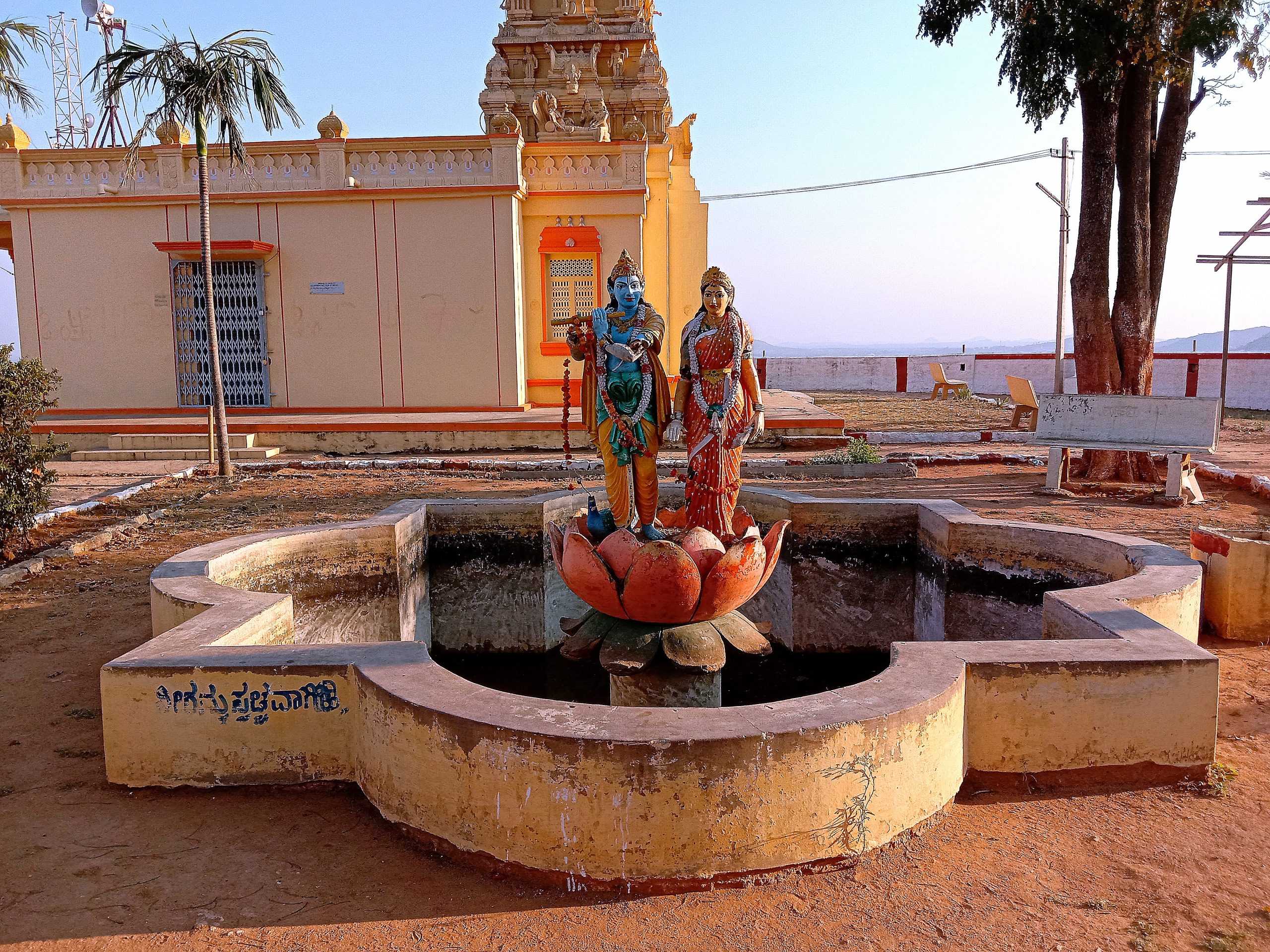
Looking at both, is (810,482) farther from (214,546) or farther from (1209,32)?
(214,546)

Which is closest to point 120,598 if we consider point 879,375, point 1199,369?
point 1199,369

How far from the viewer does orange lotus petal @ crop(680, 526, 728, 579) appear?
14.6 ft

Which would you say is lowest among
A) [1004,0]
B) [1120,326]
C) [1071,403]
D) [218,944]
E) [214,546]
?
[218,944]

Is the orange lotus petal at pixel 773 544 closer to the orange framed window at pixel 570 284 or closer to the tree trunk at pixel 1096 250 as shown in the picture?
the tree trunk at pixel 1096 250

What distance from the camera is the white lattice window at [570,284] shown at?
618 inches

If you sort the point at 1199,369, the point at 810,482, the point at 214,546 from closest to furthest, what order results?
1. the point at 214,546
2. the point at 810,482
3. the point at 1199,369

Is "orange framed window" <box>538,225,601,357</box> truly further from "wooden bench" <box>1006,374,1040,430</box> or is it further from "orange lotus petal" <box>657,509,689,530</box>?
"orange lotus petal" <box>657,509,689,530</box>

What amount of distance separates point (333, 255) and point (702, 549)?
12.5 m

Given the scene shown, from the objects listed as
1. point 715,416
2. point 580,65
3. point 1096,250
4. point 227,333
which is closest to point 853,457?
point 1096,250

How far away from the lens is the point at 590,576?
14.8 feet

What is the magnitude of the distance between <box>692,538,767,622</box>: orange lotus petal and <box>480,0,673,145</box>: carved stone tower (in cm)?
1637

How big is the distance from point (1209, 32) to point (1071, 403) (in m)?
3.92

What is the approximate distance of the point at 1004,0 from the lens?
10.5 meters

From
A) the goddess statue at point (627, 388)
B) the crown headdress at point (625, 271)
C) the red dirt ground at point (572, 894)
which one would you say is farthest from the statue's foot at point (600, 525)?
the red dirt ground at point (572, 894)
